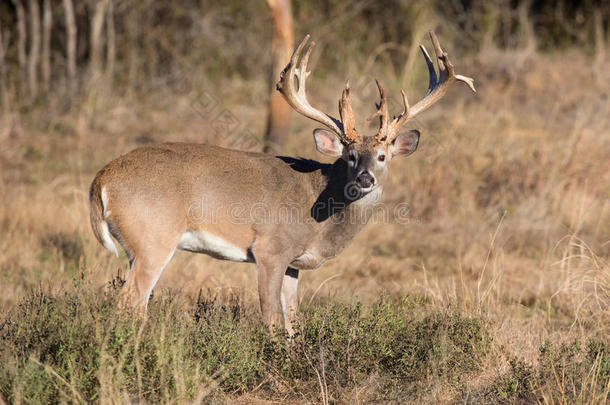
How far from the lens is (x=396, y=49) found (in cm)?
1650

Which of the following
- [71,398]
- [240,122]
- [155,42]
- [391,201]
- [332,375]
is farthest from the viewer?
[155,42]

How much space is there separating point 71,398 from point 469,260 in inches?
202

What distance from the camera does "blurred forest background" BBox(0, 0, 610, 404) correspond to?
15.2ft

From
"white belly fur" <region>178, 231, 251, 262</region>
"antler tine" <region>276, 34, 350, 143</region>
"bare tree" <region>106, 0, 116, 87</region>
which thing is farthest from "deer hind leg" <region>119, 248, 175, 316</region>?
"bare tree" <region>106, 0, 116, 87</region>

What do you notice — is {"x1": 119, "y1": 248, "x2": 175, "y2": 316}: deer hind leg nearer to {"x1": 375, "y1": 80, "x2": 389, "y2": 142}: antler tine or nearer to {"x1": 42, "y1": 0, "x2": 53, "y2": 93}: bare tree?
{"x1": 375, "y1": 80, "x2": 389, "y2": 142}: antler tine

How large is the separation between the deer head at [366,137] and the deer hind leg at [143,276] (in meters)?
1.62

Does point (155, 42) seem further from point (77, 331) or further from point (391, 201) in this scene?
point (77, 331)

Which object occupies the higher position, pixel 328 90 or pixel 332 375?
pixel 328 90

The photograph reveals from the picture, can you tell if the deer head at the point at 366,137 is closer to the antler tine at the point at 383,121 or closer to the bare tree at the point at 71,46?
the antler tine at the point at 383,121

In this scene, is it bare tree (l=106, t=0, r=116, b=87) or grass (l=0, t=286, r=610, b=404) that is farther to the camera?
bare tree (l=106, t=0, r=116, b=87)

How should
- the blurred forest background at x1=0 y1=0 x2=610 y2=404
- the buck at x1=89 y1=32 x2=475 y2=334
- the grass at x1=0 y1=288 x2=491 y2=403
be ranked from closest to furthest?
the grass at x1=0 y1=288 x2=491 y2=403
the blurred forest background at x1=0 y1=0 x2=610 y2=404
the buck at x1=89 y1=32 x2=475 y2=334

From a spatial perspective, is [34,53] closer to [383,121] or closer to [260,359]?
[383,121]

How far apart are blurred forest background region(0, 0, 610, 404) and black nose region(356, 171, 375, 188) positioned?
2.95 ft

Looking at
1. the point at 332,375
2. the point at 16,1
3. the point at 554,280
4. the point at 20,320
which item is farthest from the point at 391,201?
the point at 16,1
